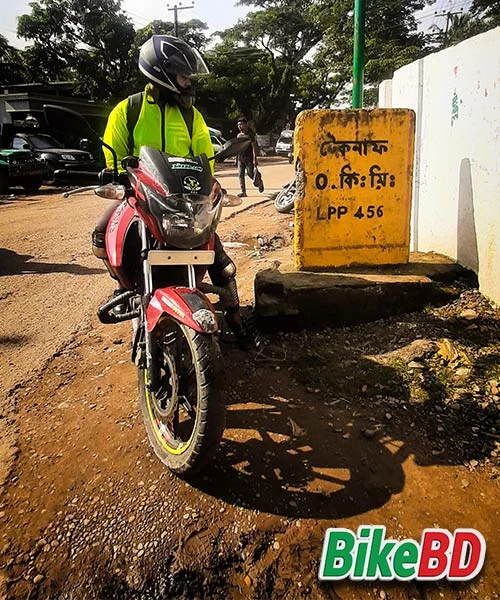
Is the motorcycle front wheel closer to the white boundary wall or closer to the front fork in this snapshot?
the front fork

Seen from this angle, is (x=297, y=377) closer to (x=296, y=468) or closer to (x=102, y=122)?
(x=296, y=468)

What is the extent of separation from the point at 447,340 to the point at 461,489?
1417 millimetres

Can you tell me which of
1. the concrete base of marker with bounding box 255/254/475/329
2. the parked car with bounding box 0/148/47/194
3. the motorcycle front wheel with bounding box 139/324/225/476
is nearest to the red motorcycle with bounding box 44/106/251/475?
the motorcycle front wheel with bounding box 139/324/225/476

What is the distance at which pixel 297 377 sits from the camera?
3.20 meters

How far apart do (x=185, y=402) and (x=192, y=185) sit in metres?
1.02

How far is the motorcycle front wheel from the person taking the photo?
2.09 m

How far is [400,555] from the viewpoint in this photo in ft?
6.40

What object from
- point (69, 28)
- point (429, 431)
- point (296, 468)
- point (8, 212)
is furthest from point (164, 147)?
point (69, 28)

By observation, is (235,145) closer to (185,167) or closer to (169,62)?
(185,167)

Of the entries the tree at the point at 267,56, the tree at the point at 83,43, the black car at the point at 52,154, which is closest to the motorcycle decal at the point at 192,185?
the black car at the point at 52,154

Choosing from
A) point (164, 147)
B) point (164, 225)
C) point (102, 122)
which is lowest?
point (164, 225)

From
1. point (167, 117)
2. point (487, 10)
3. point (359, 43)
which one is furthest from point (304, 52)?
point (167, 117)

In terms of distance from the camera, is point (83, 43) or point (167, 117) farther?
point (83, 43)

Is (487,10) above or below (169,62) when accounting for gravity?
above
